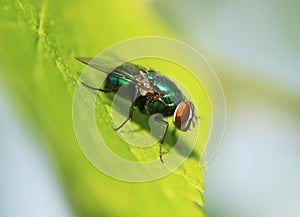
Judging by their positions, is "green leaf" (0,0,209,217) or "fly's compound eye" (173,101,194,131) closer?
"green leaf" (0,0,209,217)

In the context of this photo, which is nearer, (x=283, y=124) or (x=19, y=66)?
(x=19, y=66)

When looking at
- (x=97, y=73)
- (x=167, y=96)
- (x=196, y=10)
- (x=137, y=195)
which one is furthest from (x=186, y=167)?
(x=196, y=10)

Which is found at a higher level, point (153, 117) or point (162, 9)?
point (162, 9)

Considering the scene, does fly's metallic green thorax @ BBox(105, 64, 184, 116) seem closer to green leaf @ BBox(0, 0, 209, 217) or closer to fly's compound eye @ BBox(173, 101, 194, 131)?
fly's compound eye @ BBox(173, 101, 194, 131)

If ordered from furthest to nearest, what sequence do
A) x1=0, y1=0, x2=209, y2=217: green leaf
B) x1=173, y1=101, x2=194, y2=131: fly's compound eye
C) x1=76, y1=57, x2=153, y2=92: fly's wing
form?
1. x1=173, y1=101, x2=194, y2=131: fly's compound eye
2. x1=76, y1=57, x2=153, y2=92: fly's wing
3. x1=0, y1=0, x2=209, y2=217: green leaf

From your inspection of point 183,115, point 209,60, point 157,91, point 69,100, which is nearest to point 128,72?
point 157,91

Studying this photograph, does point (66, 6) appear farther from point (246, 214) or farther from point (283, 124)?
point (246, 214)

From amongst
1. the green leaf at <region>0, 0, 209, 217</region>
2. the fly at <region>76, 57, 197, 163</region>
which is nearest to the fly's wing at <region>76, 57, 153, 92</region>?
the fly at <region>76, 57, 197, 163</region>

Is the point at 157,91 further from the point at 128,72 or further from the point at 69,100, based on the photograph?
the point at 69,100

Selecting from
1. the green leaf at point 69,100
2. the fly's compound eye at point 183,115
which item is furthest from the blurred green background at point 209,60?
the fly's compound eye at point 183,115
